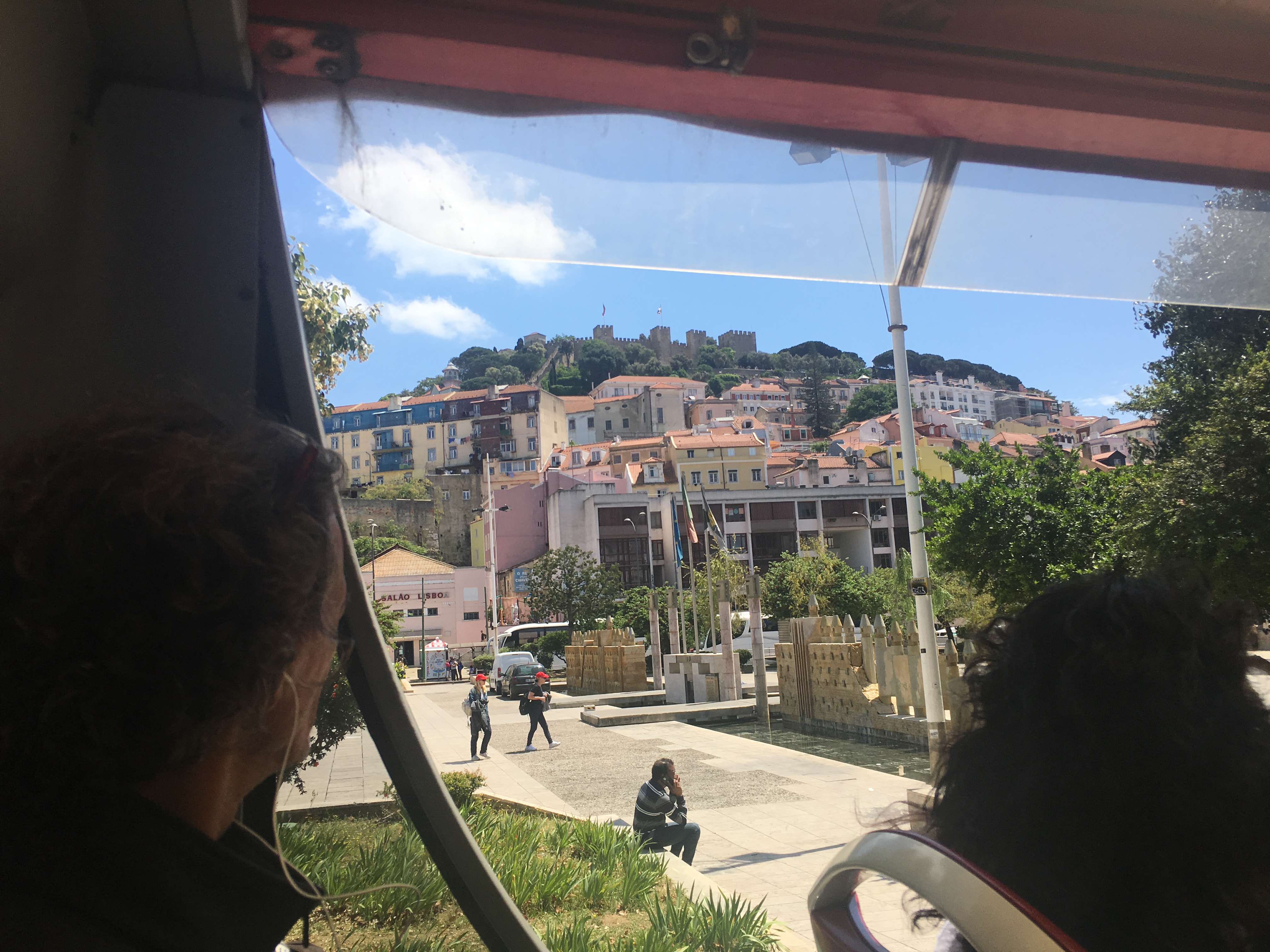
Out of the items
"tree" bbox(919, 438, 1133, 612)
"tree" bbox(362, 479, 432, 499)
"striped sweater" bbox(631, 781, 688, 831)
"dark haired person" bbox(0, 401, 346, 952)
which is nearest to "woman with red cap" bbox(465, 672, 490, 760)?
"striped sweater" bbox(631, 781, 688, 831)

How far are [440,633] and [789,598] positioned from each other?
19.3m

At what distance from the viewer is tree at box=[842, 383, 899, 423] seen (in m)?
63.6

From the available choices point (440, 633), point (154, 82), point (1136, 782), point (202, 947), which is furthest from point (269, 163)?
point (440, 633)

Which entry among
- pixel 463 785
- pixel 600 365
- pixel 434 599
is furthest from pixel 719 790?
pixel 600 365

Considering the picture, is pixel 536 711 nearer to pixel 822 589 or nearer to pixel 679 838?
pixel 679 838

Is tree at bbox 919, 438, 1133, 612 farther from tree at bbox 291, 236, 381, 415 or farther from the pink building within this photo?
the pink building

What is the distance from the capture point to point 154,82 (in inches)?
59.6

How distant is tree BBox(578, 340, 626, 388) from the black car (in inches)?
2463

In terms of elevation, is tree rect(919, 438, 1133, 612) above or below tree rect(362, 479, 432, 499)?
below

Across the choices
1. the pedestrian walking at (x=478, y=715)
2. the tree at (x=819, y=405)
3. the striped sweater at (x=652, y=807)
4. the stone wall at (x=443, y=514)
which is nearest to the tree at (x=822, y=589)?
the stone wall at (x=443, y=514)

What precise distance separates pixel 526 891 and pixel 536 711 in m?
10.9

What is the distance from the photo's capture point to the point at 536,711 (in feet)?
48.2

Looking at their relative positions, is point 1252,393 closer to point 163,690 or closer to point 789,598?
point 163,690

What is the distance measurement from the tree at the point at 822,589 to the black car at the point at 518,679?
545 inches
